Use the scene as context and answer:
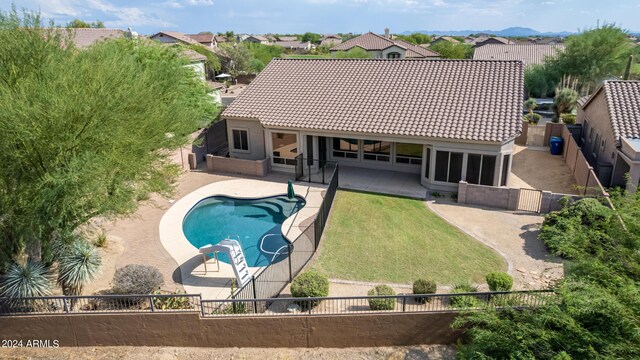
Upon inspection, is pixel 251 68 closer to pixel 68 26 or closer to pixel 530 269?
pixel 68 26

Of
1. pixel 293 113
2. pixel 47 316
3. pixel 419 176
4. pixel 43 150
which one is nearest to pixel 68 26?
pixel 43 150

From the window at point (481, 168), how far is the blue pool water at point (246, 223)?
9158 millimetres

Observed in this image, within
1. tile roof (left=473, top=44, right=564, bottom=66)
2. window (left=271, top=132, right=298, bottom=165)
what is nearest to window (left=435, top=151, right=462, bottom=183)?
window (left=271, top=132, right=298, bottom=165)

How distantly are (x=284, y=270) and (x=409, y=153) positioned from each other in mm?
14024

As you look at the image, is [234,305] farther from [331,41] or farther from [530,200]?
[331,41]

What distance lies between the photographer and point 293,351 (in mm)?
12688

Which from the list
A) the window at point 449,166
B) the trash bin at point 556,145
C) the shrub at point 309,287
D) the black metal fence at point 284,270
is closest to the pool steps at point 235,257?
the black metal fence at point 284,270

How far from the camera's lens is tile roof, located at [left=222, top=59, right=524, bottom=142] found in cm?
2269

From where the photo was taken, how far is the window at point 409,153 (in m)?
26.0

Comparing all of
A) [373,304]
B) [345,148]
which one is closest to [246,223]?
[345,148]

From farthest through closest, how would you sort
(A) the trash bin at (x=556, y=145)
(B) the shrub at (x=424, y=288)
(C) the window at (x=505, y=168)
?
(A) the trash bin at (x=556, y=145), (C) the window at (x=505, y=168), (B) the shrub at (x=424, y=288)

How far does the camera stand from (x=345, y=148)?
2773 cm

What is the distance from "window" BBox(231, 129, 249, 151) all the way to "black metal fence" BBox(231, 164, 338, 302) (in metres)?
11.3

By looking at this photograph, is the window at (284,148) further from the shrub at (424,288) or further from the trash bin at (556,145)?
the trash bin at (556,145)
